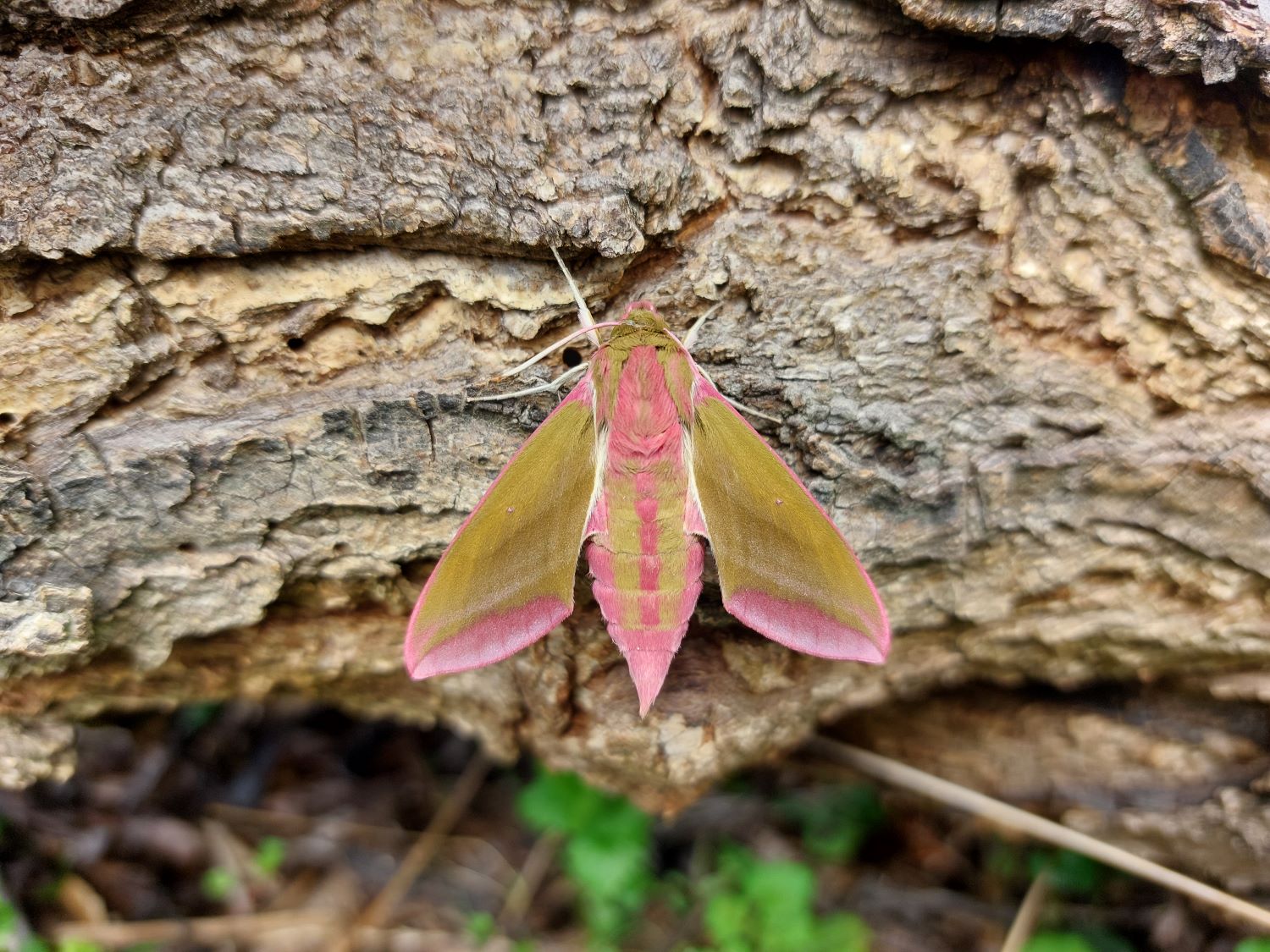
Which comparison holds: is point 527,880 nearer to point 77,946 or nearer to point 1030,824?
point 77,946

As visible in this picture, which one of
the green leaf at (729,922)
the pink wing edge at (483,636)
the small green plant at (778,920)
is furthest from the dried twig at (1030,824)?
the pink wing edge at (483,636)

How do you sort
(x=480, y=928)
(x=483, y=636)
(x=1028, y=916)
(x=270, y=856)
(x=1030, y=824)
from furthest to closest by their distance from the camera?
1. (x=270, y=856)
2. (x=480, y=928)
3. (x=1028, y=916)
4. (x=1030, y=824)
5. (x=483, y=636)

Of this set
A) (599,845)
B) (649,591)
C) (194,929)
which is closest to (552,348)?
(649,591)

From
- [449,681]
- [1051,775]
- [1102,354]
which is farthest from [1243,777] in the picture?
[449,681]

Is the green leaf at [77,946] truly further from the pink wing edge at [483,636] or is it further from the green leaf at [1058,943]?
the green leaf at [1058,943]

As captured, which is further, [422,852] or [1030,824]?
[422,852]

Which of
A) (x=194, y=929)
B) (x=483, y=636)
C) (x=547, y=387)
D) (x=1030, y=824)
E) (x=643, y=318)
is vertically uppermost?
(x=643, y=318)

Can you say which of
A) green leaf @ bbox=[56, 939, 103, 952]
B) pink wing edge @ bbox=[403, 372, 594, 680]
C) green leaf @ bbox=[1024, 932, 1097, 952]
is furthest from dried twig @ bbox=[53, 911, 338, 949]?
green leaf @ bbox=[1024, 932, 1097, 952]

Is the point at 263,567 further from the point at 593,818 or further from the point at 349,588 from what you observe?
the point at 593,818
